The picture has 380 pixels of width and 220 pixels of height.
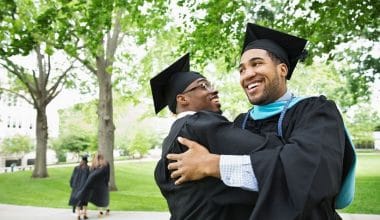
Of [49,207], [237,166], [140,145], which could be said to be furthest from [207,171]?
[140,145]

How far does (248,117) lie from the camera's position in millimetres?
2553

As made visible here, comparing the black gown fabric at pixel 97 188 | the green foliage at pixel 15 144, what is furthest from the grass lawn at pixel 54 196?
the green foliage at pixel 15 144

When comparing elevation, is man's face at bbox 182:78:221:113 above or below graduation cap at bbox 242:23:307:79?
below

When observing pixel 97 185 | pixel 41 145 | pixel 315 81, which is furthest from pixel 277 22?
pixel 315 81

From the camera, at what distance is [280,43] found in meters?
2.58

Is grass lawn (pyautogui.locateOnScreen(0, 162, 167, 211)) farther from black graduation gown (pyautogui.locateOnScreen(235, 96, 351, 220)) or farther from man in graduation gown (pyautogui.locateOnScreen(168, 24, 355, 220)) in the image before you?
black graduation gown (pyautogui.locateOnScreen(235, 96, 351, 220))

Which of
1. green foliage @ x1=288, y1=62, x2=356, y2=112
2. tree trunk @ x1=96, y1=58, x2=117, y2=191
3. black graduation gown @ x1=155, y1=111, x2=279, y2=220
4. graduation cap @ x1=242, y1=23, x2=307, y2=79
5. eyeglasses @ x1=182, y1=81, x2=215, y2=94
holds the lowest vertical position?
black graduation gown @ x1=155, y1=111, x2=279, y2=220

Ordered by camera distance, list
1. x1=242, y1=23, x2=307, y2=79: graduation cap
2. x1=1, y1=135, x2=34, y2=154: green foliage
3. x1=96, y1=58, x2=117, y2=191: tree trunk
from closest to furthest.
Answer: x1=242, y1=23, x2=307, y2=79: graduation cap → x1=96, y1=58, x2=117, y2=191: tree trunk → x1=1, y1=135, x2=34, y2=154: green foliage

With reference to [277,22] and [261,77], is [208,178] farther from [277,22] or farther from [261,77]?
[277,22]

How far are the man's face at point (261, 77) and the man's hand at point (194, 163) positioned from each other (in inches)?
18.0

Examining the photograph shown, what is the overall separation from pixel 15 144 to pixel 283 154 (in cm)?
5904

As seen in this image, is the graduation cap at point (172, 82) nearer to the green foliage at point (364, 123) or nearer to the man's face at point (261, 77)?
the man's face at point (261, 77)

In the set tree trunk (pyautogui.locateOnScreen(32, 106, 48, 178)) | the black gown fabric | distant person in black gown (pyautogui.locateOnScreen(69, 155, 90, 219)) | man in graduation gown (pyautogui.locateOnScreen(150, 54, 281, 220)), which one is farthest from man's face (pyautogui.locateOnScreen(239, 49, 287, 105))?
tree trunk (pyautogui.locateOnScreen(32, 106, 48, 178))

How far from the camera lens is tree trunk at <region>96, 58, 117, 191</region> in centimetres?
1977
